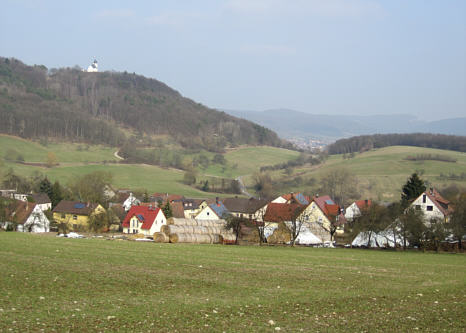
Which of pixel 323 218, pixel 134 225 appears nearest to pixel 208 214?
pixel 134 225

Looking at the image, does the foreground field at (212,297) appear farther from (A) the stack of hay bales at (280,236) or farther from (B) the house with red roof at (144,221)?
(B) the house with red roof at (144,221)

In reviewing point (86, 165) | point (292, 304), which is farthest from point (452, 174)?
point (292, 304)

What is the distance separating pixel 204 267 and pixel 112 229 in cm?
5692

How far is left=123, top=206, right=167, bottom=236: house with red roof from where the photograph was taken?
6812 centimetres

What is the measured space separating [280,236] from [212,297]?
129 ft

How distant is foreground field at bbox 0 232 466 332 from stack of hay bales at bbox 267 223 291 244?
29498 mm

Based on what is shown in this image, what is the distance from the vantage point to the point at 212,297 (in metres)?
17.2

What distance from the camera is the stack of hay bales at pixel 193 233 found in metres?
50.9

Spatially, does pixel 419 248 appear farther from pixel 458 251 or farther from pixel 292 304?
pixel 292 304

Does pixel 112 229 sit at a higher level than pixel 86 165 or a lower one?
lower

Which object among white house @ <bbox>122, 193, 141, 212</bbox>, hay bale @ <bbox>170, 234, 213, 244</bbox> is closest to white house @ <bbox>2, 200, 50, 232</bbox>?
hay bale @ <bbox>170, 234, 213, 244</bbox>

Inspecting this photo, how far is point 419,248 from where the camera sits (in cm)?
4919

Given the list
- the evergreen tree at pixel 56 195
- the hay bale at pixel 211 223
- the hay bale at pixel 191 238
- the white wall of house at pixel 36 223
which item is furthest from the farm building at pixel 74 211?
the hay bale at pixel 191 238

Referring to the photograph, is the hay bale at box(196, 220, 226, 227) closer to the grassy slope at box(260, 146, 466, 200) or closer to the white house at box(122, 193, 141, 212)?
the white house at box(122, 193, 141, 212)
